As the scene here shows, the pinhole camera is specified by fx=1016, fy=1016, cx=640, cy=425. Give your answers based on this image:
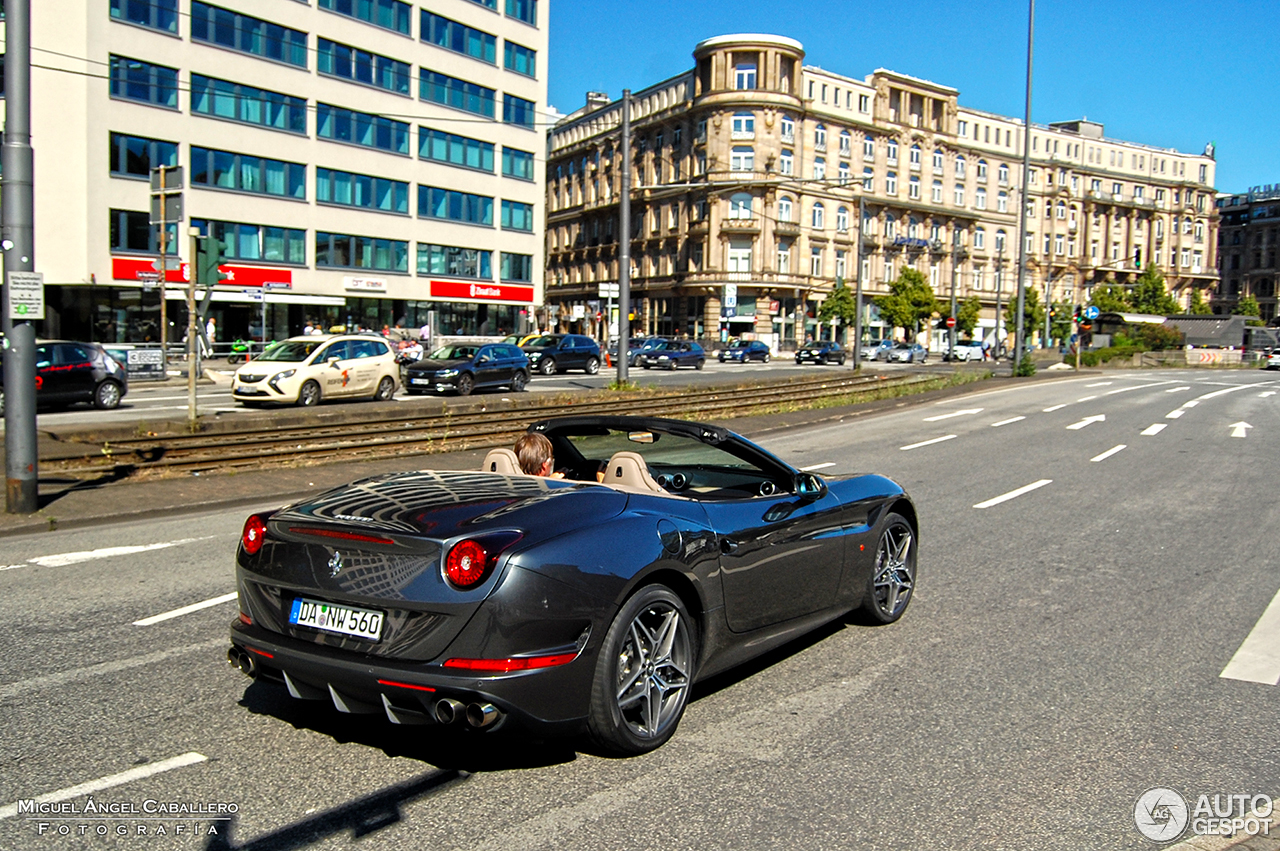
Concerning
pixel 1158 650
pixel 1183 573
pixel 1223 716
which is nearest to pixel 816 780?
pixel 1223 716

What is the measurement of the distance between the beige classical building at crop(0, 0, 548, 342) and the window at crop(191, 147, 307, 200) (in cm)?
7

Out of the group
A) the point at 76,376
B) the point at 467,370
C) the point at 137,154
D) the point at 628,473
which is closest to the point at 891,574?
the point at 628,473

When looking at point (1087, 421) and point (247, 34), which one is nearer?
point (1087, 421)

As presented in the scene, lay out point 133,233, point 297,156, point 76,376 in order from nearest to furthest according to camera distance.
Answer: point 76,376
point 133,233
point 297,156

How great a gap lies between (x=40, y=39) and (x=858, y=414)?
34132 millimetres

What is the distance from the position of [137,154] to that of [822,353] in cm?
3516

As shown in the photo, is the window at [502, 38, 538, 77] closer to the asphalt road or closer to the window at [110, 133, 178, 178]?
the window at [110, 133, 178, 178]

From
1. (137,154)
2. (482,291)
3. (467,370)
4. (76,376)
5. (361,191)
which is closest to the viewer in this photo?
(76,376)

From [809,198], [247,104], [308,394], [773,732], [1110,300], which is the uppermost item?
[809,198]

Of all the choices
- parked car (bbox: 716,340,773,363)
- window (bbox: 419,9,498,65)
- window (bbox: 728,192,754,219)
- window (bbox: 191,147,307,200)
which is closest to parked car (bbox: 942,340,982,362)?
window (bbox: 728,192,754,219)

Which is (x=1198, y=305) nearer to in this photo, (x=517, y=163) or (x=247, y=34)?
(x=517, y=163)

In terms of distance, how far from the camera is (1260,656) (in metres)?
5.61

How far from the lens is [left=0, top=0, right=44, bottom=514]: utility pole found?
373 inches

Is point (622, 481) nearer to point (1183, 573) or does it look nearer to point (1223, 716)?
point (1223, 716)
